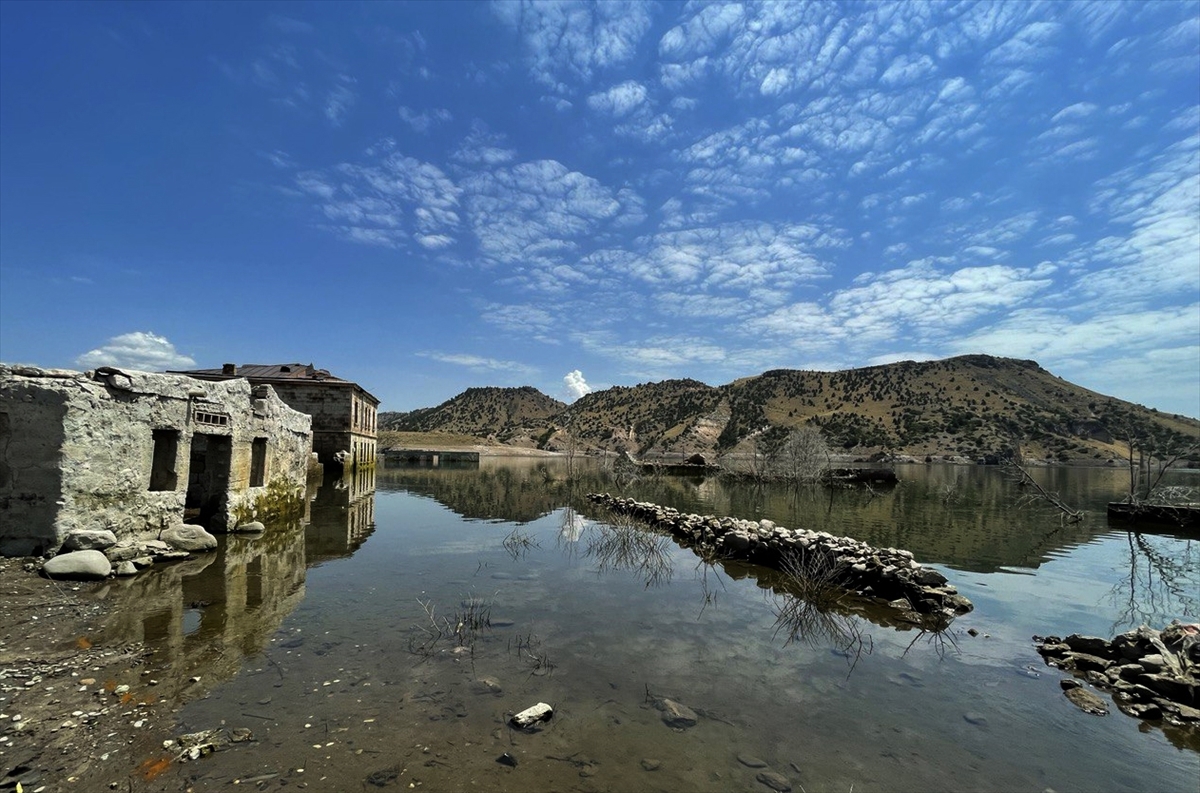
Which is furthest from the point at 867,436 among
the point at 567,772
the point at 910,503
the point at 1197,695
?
the point at 567,772

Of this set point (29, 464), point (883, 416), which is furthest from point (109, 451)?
point (883, 416)

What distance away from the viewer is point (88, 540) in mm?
9703

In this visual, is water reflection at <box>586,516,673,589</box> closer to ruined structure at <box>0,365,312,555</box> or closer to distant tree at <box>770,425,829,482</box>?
ruined structure at <box>0,365,312,555</box>

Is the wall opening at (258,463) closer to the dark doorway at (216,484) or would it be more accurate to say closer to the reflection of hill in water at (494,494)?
the dark doorway at (216,484)

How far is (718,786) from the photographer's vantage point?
430 cm

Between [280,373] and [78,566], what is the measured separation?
36.9 m

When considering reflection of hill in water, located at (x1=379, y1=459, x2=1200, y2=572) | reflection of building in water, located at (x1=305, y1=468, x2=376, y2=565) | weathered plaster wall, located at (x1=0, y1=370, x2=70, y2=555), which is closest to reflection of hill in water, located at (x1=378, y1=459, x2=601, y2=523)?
reflection of hill in water, located at (x1=379, y1=459, x2=1200, y2=572)

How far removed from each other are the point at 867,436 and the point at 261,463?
253 feet

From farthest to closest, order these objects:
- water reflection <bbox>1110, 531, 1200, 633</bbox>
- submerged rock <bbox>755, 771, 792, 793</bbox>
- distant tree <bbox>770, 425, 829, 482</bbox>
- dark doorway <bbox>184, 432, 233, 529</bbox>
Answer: distant tree <bbox>770, 425, 829, 482</bbox> → dark doorway <bbox>184, 432, 233, 529</bbox> → water reflection <bbox>1110, 531, 1200, 633</bbox> → submerged rock <bbox>755, 771, 792, 793</bbox>

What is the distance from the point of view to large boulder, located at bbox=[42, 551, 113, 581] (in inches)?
347

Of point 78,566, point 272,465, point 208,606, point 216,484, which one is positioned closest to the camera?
point 208,606

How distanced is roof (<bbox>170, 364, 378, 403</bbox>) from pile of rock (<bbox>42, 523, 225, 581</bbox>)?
28708 mm

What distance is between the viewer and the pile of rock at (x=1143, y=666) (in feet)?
20.1

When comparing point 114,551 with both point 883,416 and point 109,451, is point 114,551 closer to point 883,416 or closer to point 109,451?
point 109,451
